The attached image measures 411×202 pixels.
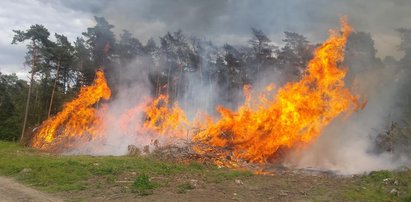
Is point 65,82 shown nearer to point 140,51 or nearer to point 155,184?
point 140,51

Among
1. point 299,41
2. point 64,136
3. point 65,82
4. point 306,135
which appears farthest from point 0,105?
point 306,135

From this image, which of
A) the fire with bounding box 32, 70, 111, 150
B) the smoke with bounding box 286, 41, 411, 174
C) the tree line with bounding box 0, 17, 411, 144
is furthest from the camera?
the tree line with bounding box 0, 17, 411, 144

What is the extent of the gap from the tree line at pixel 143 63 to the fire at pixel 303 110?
60.5ft

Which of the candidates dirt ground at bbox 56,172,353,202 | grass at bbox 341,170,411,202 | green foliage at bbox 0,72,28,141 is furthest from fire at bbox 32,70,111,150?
grass at bbox 341,170,411,202

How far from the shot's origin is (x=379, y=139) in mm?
24172

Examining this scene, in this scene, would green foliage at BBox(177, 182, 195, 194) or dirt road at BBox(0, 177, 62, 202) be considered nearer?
dirt road at BBox(0, 177, 62, 202)

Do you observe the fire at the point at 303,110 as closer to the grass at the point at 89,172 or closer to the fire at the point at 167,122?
the grass at the point at 89,172

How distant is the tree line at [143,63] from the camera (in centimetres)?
4575

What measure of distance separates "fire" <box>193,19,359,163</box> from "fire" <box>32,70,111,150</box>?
13797 mm

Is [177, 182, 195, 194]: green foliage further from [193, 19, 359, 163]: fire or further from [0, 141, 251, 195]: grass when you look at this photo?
[193, 19, 359, 163]: fire

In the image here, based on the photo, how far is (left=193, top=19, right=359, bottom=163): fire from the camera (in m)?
23.3

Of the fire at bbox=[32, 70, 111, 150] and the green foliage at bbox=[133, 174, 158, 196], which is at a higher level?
the fire at bbox=[32, 70, 111, 150]

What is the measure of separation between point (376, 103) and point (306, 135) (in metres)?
9.42

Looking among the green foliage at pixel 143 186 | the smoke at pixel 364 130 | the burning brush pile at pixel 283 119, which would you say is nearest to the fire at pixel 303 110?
the burning brush pile at pixel 283 119
